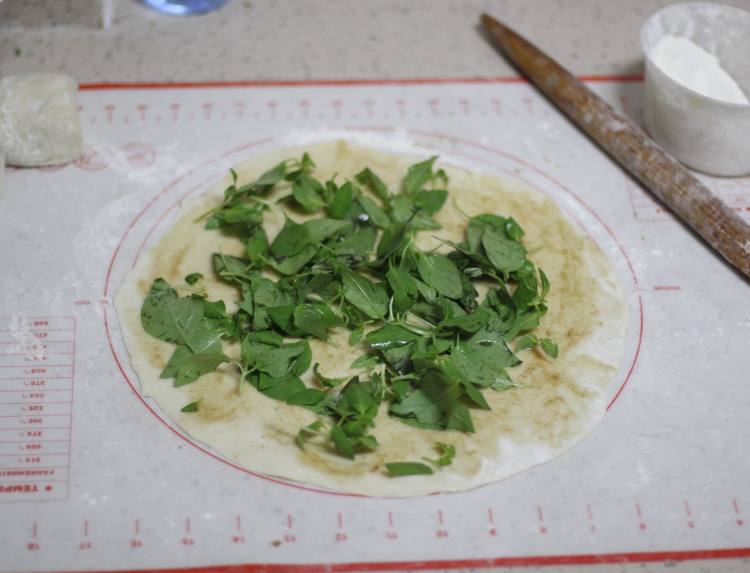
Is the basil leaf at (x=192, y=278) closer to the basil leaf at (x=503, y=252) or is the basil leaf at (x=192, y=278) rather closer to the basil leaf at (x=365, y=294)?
the basil leaf at (x=365, y=294)

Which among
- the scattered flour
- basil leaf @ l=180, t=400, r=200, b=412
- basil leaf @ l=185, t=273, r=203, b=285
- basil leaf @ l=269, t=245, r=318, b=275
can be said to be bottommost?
basil leaf @ l=180, t=400, r=200, b=412

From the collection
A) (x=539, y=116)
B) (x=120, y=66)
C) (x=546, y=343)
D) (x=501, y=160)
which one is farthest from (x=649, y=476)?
(x=120, y=66)

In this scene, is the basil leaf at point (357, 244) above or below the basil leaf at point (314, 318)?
above

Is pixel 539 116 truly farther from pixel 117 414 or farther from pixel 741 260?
pixel 117 414

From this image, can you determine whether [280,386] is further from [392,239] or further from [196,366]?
[392,239]

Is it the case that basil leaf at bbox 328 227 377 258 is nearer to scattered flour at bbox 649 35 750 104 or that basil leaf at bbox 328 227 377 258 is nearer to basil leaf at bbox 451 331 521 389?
basil leaf at bbox 451 331 521 389

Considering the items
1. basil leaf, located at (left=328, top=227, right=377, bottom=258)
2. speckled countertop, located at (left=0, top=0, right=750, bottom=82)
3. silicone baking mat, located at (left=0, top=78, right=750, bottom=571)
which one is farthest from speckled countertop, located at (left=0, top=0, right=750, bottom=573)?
basil leaf, located at (left=328, top=227, right=377, bottom=258)

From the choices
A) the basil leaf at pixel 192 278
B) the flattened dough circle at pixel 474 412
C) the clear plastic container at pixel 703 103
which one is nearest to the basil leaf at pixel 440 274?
the flattened dough circle at pixel 474 412
